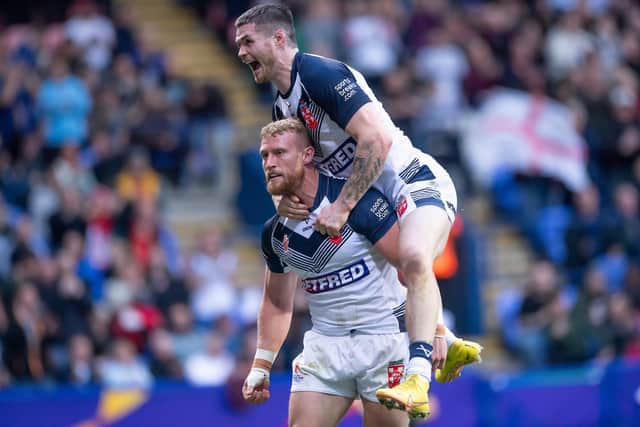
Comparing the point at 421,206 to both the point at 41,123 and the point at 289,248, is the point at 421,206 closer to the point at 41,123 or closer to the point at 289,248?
the point at 289,248

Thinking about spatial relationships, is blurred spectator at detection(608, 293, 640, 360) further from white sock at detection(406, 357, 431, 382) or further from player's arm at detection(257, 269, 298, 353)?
white sock at detection(406, 357, 431, 382)

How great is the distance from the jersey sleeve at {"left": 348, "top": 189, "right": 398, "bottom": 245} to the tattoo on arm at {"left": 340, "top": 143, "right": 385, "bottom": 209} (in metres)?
0.12

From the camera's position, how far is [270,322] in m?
7.49

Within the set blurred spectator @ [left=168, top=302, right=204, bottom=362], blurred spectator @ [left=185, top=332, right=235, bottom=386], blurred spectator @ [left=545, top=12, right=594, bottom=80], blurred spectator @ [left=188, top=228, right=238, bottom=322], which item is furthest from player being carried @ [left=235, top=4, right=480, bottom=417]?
blurred spectator @ [left=545, top=12, right=594, bottom=80]

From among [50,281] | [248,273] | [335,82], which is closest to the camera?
[335,82]

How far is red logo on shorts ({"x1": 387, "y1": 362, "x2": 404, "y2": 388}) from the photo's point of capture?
6945 mm

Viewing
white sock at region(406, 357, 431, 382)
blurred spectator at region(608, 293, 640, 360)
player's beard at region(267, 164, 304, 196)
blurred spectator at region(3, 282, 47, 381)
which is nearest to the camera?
white sock at region(406, 357, 431, 382)

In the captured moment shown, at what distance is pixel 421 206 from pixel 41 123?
8.19 metres

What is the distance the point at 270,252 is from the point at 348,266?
0.51 meters

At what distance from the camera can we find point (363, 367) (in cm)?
699

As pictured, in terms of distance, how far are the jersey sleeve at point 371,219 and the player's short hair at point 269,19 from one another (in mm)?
964

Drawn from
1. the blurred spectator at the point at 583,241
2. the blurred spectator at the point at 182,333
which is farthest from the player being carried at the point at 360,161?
the blurred spectator at the point at 583,241

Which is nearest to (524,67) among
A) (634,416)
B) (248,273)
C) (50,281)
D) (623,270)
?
(623,270)

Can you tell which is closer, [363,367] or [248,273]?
[363,367]
